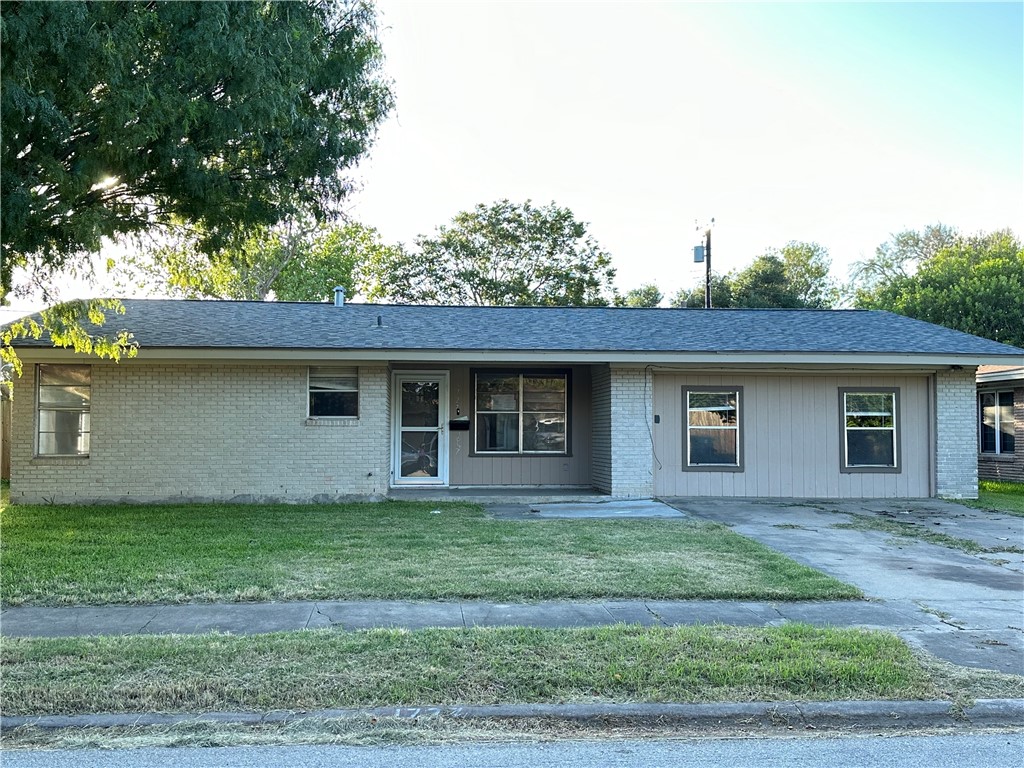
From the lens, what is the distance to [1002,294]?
3316 centimetres

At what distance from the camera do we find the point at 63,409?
1508 centimetres

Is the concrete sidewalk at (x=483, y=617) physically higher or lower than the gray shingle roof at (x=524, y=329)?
lower

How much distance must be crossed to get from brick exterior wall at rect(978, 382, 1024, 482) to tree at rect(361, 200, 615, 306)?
21.0m

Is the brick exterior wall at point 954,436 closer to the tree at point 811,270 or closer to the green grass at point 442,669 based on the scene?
the green grass at point 442,669

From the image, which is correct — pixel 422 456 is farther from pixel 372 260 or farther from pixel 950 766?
pixel 372 260

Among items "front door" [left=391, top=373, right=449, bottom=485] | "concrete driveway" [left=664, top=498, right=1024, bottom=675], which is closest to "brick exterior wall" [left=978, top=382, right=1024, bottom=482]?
"concrete driveway" [left=664, top=498, right=1024, bottom=675]

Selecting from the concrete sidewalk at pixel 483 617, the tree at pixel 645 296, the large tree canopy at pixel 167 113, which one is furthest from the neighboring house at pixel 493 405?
the tree at pixel 645 296

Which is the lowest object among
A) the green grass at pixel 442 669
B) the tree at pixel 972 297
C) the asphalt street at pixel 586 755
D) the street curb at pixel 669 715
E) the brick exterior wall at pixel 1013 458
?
the asphalt street at pixel 586 755

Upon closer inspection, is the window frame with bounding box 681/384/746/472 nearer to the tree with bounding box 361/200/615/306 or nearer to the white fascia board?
the white fascia board

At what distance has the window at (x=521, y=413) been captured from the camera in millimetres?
17719

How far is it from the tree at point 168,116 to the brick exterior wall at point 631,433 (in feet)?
21.0

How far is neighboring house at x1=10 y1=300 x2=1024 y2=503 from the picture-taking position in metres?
15.0

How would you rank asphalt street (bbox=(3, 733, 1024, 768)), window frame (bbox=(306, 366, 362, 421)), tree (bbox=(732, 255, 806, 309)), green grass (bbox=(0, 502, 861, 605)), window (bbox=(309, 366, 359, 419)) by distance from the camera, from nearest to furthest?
asphalt street (bbox=(3, 733, 1024, 768)), green grass (bbox=(0, 502, 861, 605)), window frame (bbox=(306, 366, 362, 421)), window (bbox=(309, 366, 359, 419)), tree (bbox=(732, 255, 806, 309))

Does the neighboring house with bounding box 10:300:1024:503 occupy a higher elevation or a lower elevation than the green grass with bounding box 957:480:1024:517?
higher
